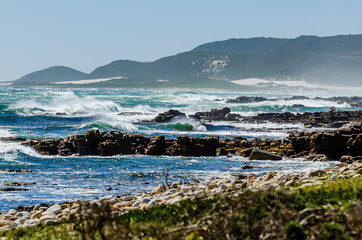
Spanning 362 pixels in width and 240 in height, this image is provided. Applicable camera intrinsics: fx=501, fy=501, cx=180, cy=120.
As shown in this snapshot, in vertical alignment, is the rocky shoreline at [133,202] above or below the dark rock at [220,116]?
above

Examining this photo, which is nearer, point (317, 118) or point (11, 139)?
point (11, 139)

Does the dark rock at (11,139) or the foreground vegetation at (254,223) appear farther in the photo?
Answer: the dark rock at (11,139)

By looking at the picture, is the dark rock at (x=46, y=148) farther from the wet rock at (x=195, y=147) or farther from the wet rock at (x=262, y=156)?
the wet rock at (x=262, y=156)

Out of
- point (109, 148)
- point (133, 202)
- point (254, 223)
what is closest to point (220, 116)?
point (109, 148)

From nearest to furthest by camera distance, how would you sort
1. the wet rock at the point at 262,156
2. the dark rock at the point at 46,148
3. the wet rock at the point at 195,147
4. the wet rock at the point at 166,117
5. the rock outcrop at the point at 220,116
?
1. the wet rock at the point at 262,156
2. the dark rock at the point at 46,148
3. the wet rock at the point at 195,147
4. the wet rock at the point at 166,117
5. the rock outcrop at the point at 220,116

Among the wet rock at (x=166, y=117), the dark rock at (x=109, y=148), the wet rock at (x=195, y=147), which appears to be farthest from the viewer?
the wet rock at (x=166, y=117)

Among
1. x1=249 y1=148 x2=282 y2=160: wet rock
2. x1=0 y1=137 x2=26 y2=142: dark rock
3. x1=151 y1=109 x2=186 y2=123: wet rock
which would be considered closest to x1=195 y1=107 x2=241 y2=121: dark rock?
x1=151 y1=109 x2=186 y2=123: wet rock

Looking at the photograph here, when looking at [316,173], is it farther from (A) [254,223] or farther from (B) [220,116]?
(B) [220,116]

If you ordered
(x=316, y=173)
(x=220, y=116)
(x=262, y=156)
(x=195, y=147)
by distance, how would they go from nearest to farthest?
1. (x=316, y=173)
2. (x=262, y=156)
3. (x=195, y=147)
4. (x=220, y=116)

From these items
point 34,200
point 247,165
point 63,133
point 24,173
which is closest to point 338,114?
point 63,133

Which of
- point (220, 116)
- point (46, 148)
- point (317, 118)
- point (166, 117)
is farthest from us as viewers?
point (220, 116)

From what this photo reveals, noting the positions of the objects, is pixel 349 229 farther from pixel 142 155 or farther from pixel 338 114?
pixel 338 114

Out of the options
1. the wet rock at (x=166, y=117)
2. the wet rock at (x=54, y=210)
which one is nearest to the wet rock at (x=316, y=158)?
the wet rock at (x=54, y=210)

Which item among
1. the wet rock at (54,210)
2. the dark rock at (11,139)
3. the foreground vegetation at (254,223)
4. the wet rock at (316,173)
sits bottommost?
the dark rock at (11,139)
